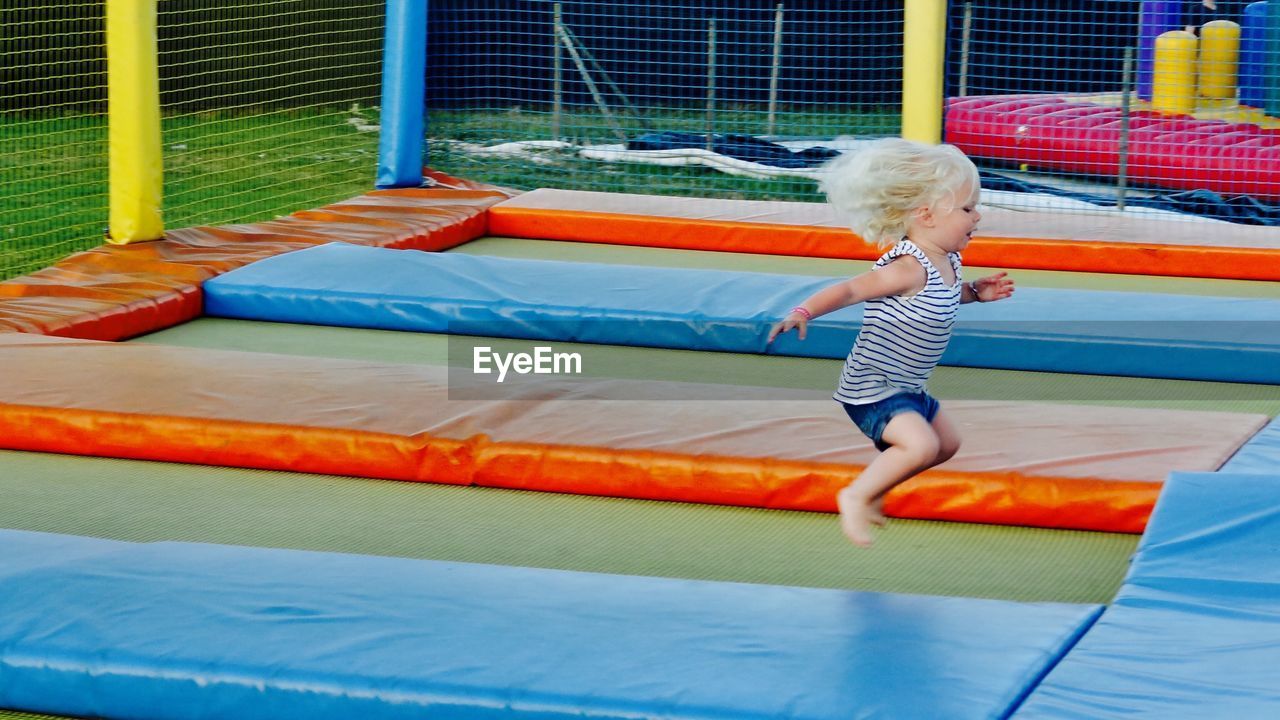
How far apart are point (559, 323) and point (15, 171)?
456 centimetres

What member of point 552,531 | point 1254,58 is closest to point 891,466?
point 552,531

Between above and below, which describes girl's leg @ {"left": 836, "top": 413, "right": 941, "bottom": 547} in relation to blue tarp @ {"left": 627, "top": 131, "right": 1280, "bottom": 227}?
below

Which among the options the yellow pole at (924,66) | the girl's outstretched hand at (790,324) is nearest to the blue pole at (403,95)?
the yellow pole at (924,66)

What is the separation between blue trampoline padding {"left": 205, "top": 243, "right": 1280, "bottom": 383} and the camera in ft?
13.6

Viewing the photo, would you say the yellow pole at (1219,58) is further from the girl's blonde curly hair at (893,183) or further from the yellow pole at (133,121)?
the girl's blonde curly hair at (893,183)

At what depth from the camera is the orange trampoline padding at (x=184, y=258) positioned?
441cm

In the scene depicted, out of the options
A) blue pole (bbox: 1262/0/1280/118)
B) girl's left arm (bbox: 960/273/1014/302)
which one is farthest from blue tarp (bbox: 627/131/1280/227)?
girl's left arm (bbox: 960/273/1014/302)

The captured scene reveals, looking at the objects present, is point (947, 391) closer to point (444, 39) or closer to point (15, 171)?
point (444, 39)

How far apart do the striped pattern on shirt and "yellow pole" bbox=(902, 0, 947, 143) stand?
12.2 ft

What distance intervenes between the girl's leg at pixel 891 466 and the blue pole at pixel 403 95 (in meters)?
4.74

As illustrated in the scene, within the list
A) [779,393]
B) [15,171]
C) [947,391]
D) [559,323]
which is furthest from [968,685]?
[15,171]

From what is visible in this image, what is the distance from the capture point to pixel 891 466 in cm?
236

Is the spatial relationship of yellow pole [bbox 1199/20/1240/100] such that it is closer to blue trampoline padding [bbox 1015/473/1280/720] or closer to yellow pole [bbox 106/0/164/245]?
yellow pole [bbox 106/0/164/245]

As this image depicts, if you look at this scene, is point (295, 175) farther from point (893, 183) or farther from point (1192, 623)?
point (1192, 623)
